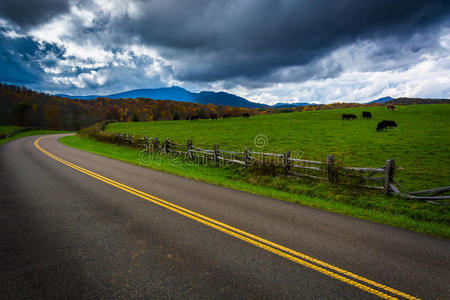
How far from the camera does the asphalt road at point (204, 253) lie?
138 inches

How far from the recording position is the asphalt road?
138 inches

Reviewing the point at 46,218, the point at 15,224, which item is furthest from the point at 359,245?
the point at 15,224

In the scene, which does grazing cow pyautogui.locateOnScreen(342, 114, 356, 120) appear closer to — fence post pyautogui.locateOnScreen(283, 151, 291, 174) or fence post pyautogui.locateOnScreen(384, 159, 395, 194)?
fence post pyautogui.locateOnScreen(283, 151, 291, 174)

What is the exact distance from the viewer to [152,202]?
25.1ft

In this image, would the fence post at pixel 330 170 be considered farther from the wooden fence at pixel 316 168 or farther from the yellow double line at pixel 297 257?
the yellow double line at pixel 297 257

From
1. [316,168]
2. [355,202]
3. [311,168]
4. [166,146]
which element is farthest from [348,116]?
[355,202]

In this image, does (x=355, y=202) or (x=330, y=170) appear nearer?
(x=355, y=202)

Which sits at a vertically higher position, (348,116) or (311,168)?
(348,116)

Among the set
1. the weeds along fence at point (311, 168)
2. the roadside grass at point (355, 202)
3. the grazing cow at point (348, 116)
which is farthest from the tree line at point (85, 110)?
the roadside grass at point (355, 202)

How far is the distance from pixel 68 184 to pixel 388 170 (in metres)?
13.9

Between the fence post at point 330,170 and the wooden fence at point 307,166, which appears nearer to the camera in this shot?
the wooden fence at point 307,166

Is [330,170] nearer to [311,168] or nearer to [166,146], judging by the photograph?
[311,168]

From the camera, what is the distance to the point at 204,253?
446cm

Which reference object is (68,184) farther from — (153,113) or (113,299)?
(153,113)
